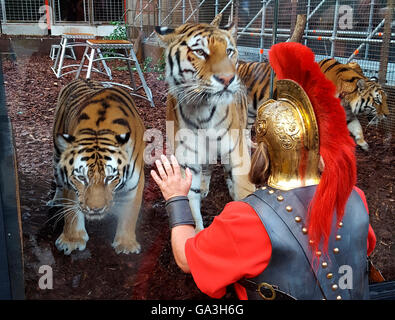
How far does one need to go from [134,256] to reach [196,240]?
1.93ft

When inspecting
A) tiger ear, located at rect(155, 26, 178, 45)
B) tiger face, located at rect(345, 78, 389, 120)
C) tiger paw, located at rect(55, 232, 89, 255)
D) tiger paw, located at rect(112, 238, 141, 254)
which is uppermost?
tiger ear, located at rect(155, 26, 178, 45)

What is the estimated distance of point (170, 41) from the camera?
1.77 metres

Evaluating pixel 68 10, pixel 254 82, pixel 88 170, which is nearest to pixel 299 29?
pixel 254 82

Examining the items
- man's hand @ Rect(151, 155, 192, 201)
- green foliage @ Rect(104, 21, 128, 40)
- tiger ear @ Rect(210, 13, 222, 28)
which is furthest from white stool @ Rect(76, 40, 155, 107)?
man's hand @ Rect(151, 155, 192, 201)

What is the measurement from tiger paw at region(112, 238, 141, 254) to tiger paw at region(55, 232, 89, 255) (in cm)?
12

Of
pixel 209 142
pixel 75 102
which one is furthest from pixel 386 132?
pixel 75 102

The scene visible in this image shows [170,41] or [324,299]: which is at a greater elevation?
[170,41]

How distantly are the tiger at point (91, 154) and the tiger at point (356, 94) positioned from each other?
1.00 m

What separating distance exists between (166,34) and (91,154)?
0.55m

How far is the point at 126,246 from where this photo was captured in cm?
186

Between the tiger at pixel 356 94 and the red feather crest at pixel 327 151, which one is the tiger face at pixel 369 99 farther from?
the red feather crest at pixel 327 151

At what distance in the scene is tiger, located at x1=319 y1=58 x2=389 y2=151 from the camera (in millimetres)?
2145

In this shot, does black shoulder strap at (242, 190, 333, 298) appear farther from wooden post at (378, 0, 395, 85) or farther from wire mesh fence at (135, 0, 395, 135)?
wooden post at (378, 0, 395, 85)

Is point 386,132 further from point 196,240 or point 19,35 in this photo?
point 19,35
